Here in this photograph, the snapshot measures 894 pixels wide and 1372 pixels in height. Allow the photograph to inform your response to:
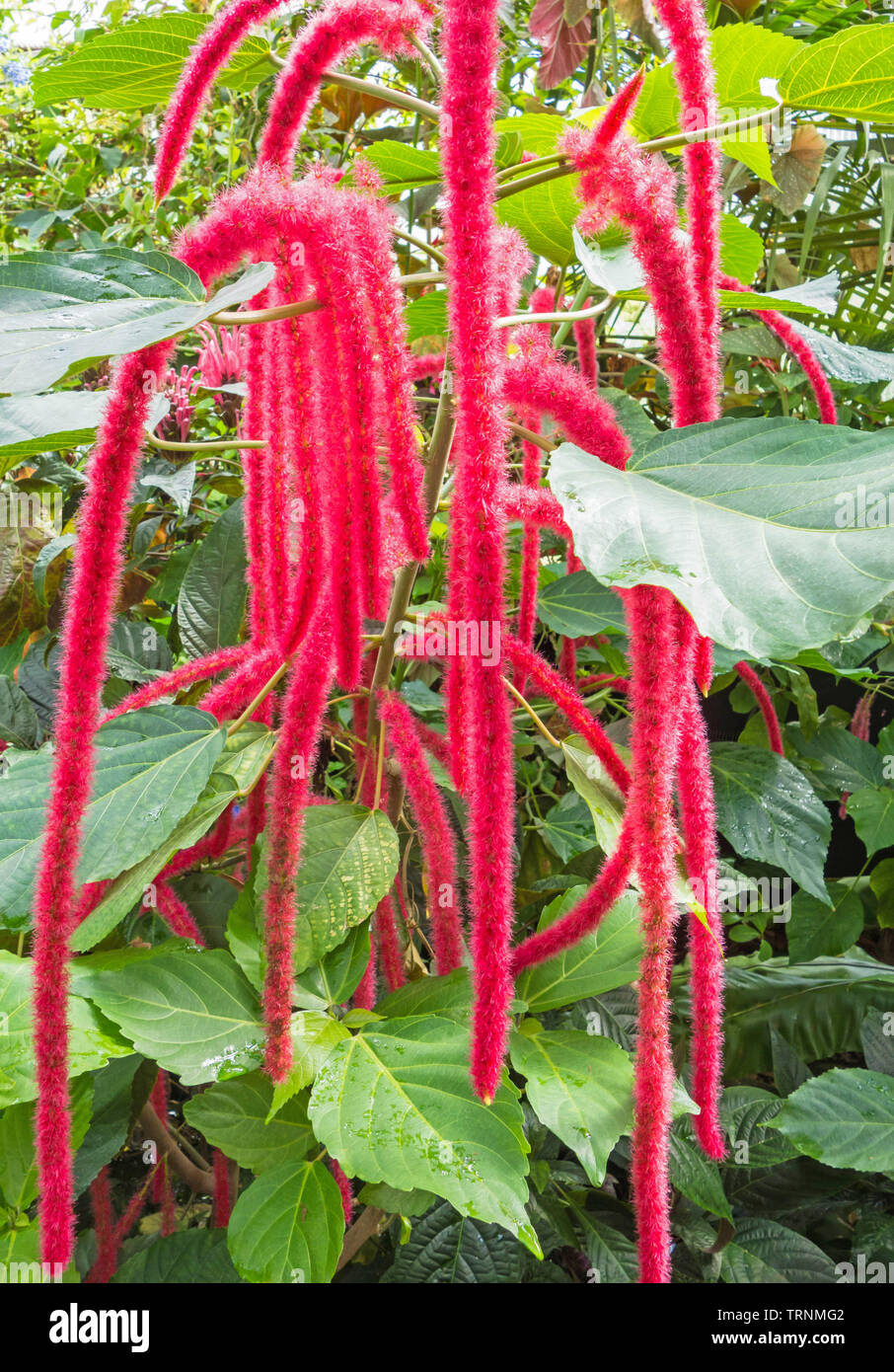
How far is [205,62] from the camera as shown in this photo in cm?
49

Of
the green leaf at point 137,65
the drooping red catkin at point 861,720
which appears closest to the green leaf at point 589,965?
the green leaf at point 137,65

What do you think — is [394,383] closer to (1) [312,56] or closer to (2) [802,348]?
(1) [312,56]

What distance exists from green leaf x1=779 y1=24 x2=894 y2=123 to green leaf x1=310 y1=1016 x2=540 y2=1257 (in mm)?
639

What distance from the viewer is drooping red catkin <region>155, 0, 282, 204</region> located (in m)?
0.49

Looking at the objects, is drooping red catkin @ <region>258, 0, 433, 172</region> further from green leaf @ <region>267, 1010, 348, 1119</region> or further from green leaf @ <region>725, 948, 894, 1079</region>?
green leaf @ <region>725, 948, 894, 1079</region>

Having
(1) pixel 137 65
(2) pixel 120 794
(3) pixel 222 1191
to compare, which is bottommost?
(3) pixel 222 1191

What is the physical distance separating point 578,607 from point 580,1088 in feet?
1.55

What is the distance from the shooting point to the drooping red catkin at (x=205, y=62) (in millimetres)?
490

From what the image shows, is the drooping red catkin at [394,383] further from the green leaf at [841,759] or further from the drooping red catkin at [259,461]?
the green leaf at [841,759]

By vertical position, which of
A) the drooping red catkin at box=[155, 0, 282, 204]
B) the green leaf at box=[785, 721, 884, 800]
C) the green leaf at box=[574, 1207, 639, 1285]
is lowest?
the green leaf at box=[574, 1207, 639, 1285]

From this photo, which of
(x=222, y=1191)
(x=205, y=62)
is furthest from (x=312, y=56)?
(x=222, y=1191)

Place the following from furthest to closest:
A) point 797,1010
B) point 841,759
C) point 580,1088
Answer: point 841,759 < point 797,1010 < point 580,1088

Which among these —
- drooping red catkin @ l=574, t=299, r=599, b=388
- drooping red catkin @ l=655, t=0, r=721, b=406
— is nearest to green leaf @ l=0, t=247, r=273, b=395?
drooping red catkin @ l=655, t=0, r=721, b=406

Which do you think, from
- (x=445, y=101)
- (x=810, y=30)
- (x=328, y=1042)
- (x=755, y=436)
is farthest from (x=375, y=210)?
(x=810, y=30)
